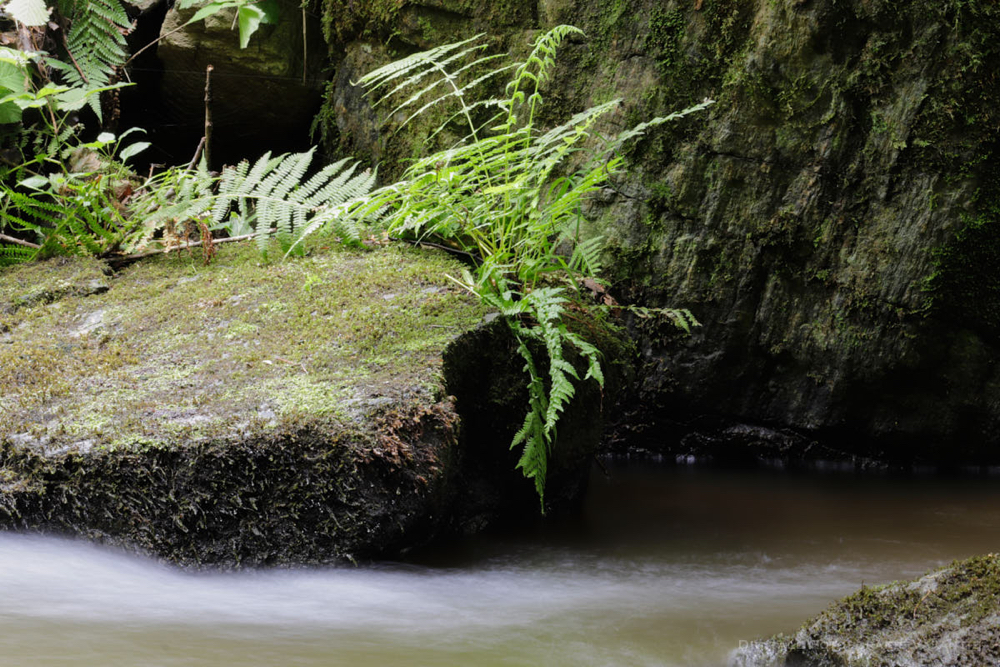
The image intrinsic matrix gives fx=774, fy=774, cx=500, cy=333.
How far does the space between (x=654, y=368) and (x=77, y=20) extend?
12.6ft

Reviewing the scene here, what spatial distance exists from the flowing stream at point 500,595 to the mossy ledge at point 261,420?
0.11 metres

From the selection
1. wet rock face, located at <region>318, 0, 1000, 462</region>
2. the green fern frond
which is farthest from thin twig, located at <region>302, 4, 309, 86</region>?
the green fern frond

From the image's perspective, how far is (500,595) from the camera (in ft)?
7.43

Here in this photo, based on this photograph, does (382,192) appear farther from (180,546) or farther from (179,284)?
(180,546)

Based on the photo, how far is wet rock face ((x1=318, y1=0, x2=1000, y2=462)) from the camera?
3.69 metres

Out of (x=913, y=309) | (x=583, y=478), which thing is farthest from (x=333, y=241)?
(x=913, y=309)

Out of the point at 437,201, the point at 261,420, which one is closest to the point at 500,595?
the point at 261,420

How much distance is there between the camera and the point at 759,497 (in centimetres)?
364

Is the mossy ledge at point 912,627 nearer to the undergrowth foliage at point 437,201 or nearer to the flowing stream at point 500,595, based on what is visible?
the flowing stream at point 500,595

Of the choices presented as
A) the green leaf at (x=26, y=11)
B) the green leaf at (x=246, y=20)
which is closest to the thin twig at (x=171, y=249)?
the green leaf at (x=246, y=20)

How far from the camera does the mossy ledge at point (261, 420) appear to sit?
7.16 ft

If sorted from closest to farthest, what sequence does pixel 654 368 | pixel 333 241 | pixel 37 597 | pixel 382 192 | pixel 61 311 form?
pixel 37 597
pixel 382 192
pixel 61 311
pixel 333 241
pixel 654 368

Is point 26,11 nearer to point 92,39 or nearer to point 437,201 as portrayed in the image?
point 92,39

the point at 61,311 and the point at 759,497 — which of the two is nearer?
the point at 61,311
